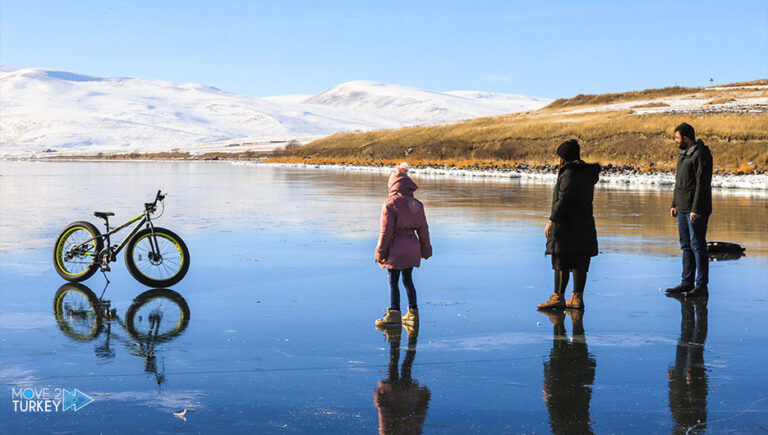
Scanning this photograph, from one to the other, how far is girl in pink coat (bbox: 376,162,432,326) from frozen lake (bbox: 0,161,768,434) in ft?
0.90

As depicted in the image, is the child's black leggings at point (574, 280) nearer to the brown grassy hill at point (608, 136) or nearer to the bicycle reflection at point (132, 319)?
the bicycle reflection at point (132, 319)

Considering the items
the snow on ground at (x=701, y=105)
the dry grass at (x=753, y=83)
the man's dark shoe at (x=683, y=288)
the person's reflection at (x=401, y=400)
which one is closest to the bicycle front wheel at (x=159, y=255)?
the person's reflection at (x=401, y=400)

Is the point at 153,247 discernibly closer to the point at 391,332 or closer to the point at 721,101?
the point at 391,332

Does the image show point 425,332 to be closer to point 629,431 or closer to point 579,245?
point 579,245

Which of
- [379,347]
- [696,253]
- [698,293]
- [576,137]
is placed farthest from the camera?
[576,137]

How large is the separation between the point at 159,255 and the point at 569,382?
20.2ft

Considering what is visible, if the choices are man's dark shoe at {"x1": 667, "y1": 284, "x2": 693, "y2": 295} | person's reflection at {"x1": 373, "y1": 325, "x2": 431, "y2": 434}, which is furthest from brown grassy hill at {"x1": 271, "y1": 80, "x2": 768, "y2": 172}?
person's reflection at {"x1": 373, "y1": 325, "x2": 431, "y2": 434}

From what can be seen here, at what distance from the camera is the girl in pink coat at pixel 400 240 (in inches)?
345

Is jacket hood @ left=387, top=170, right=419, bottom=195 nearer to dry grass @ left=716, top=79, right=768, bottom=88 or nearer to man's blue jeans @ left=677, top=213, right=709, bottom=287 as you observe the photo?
man's blue jeans @ left=677, top=213, right=709, bottom=287

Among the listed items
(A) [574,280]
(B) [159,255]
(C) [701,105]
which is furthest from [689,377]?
(C) [701,105]

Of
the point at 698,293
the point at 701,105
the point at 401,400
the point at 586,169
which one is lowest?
the point at 401,400

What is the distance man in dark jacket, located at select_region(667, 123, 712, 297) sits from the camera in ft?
34.7

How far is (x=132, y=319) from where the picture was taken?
8.99 m

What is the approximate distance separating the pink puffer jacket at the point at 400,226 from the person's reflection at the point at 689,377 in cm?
251
